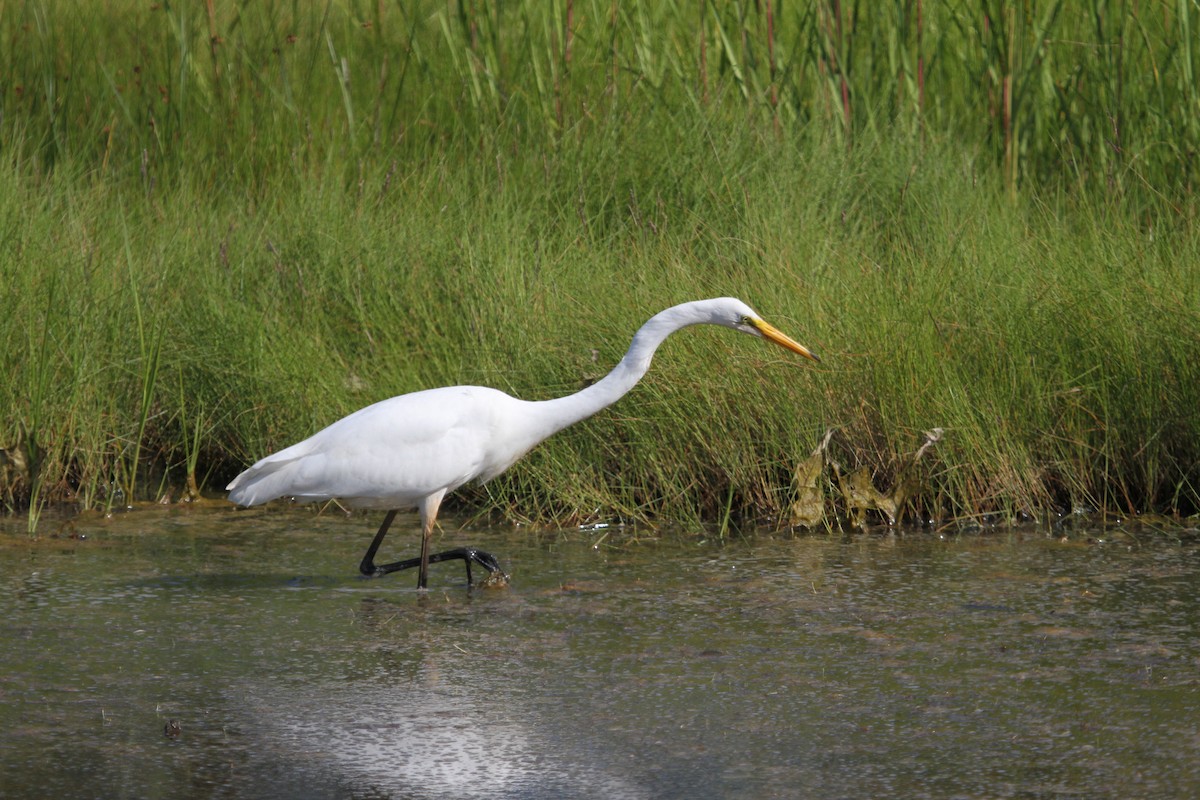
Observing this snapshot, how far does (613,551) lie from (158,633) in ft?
4.76

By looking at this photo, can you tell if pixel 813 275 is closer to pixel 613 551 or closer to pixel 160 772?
pixel 613 551

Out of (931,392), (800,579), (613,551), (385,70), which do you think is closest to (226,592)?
(613,551)

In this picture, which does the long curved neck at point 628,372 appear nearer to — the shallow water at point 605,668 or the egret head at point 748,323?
the egret head at point 748,323

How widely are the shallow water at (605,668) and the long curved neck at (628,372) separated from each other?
1.49ft

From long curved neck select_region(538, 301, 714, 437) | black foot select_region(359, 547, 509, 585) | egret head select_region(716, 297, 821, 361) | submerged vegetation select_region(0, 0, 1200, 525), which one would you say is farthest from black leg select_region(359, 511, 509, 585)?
egret head select_region(716, 297, 821, 361)

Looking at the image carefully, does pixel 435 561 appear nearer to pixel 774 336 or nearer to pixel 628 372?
pixel 628 372

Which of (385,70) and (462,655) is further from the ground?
(385,70)

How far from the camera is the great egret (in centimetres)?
453

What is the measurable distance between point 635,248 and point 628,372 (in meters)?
1.48

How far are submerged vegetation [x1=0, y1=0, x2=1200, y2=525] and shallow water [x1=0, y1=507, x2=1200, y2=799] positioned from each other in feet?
1.27

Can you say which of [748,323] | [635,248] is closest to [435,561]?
[748,323]

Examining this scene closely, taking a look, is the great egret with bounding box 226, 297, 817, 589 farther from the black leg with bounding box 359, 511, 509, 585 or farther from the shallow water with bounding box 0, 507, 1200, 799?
the shallow water with bounding box 0, 507, 1200, 799

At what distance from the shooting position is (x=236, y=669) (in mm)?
3721

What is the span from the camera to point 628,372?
15.1ft
